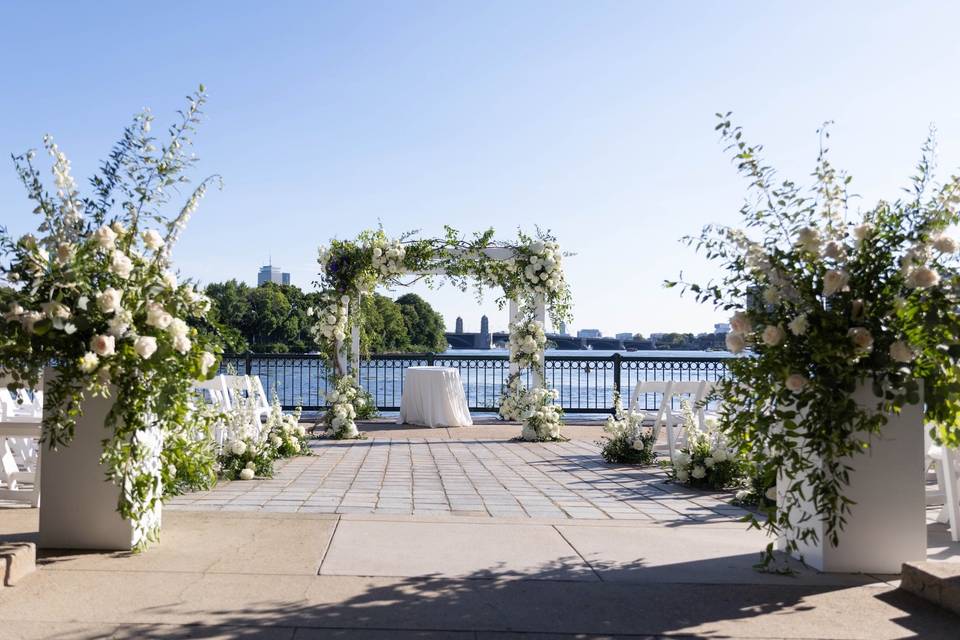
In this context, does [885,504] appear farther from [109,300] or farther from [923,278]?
[109,300]

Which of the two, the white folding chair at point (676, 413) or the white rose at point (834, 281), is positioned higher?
the white rose at point (834, 281)

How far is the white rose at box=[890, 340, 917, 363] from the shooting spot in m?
3.09

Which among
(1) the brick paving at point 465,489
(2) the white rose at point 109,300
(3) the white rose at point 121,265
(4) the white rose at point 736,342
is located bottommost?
(1) the brick paving at point 465,489

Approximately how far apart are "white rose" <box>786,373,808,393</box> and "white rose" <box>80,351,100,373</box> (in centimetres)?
289

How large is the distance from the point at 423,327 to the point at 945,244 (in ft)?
49.4

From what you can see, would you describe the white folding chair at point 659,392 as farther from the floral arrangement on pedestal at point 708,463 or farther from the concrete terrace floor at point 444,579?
the concrete terrace floor at point 444,579

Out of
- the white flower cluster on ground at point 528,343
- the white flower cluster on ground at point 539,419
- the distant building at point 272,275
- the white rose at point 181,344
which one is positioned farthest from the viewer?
the distant building at point 272,275

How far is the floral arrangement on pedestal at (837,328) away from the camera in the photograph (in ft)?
10.4

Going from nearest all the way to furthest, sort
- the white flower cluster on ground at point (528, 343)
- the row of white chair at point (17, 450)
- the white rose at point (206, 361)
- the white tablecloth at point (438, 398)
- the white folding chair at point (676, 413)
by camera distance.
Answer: the white rose at point (206, 361) < the row of white chair at point (17, 450) < the white folding chair at point (676, 413) < the white flower cluster on ground at point (528, 343) < the white tablecloth at point (438, 398)

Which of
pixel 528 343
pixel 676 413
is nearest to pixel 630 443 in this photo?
pixel 676 413

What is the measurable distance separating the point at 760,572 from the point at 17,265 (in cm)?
361

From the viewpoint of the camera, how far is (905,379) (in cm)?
321

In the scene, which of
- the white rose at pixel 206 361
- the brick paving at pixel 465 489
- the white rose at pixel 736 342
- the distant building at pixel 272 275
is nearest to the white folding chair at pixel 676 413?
the brick paving at pixel 465 489

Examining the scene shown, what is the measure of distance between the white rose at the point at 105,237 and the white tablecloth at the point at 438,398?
8174 mm
